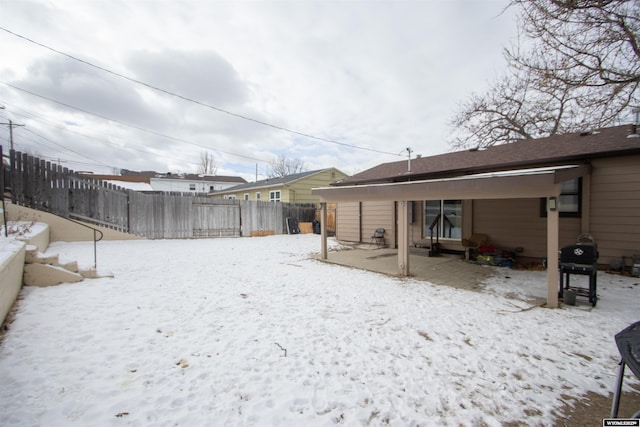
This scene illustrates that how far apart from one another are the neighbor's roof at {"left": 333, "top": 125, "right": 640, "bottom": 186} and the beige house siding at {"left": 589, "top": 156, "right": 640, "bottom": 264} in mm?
382

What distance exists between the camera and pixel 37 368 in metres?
2.51

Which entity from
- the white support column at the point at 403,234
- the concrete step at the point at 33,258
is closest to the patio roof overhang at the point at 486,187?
the white support column at the point at 403,234

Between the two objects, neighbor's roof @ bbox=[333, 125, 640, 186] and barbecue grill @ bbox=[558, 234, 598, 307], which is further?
neighbor's roof @ bbox=[333, 125, 640, 186]

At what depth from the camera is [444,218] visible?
9.32 metres

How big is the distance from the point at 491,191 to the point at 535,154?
3763mm

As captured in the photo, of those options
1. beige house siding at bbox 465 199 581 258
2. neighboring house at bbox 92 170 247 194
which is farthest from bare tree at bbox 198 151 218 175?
beige house siding at bbox 465 199 581 258

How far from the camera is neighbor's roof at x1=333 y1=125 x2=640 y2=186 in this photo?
650cm

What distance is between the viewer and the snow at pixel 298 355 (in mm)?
2133

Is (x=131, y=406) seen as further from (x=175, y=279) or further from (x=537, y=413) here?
(x=175, y=279)

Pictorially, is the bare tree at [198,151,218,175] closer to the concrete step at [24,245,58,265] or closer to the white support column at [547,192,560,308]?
the concrete step at [24,245,58,265]

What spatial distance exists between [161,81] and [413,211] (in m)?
10.8

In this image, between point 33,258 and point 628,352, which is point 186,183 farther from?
point 628,352

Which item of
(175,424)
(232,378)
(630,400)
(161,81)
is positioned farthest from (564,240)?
(161,81)

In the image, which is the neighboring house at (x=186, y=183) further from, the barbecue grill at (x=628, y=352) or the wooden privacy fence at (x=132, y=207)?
the barbecue grill at (x=628, y=352)
